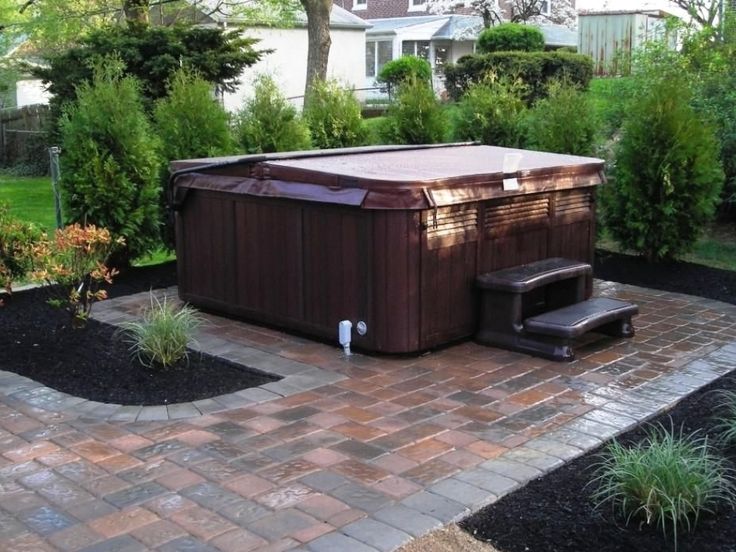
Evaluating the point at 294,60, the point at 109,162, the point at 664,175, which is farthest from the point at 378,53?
the point at 109,162

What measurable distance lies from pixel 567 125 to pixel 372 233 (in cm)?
408

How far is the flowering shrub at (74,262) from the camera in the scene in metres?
5.28

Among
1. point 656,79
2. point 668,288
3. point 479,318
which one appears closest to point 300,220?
point 479,318

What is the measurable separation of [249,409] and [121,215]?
11.7 feet

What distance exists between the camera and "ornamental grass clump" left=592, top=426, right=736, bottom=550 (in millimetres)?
3025

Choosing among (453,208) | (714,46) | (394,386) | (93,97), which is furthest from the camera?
(714,46)

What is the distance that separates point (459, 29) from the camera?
30250 millimetres

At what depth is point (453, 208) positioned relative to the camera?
17.6ft

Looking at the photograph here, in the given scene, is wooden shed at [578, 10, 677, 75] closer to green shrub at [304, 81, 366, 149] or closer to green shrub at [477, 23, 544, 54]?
green shrub at [477, 23, 544, 54]

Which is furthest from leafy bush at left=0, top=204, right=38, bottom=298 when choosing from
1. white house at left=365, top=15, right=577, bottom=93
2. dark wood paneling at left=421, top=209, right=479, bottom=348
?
white house at left=365, top=15, right=577, bottom=93

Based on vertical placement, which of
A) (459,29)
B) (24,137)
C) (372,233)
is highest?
(459,29)

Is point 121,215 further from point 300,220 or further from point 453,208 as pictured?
point 453,208

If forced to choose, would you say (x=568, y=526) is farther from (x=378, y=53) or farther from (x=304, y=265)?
(x=378, y=53)

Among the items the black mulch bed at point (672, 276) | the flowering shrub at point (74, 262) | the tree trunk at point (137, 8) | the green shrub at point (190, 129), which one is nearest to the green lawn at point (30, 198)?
the green shrub at point (190, 129)
